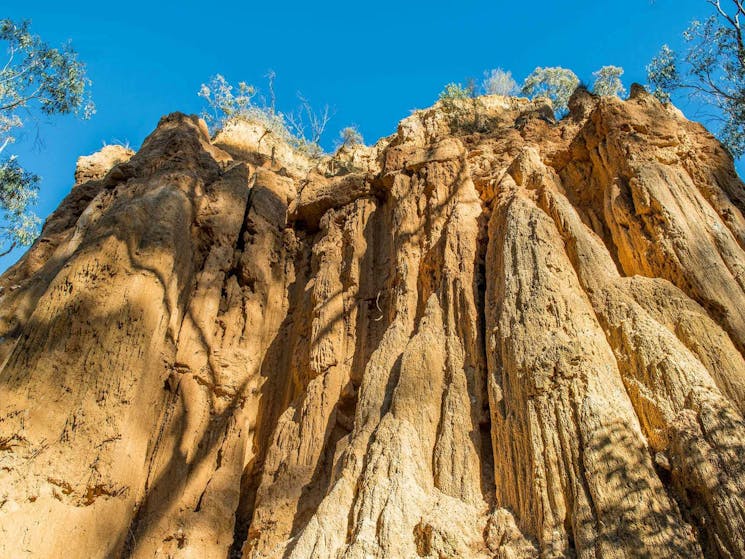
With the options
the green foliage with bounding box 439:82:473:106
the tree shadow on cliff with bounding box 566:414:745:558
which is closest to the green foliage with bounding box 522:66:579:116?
the green foliage with bounding box 439:82:473:106

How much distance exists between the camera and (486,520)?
6.96m

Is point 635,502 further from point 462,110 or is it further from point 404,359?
point 462,110

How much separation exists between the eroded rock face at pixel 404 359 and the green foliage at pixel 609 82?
9.16 metres

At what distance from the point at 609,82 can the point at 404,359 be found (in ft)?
66.6

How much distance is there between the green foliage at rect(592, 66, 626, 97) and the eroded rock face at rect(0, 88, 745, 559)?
30.0 ft

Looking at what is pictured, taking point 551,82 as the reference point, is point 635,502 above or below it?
below

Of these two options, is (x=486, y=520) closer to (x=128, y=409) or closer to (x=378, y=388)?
(x=378, y=388)

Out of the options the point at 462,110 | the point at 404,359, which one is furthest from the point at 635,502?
the point at 462,110

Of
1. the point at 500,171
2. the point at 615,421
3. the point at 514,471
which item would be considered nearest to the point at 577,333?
the point at 615,421

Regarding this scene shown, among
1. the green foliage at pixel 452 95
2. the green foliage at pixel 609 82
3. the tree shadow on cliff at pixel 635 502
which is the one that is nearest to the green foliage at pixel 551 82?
the green foliage at pixel 609 82

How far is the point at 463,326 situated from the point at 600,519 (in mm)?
4056

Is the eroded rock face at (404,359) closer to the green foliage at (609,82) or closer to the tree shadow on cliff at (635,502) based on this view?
the tree shadow on cliff at (635,502)

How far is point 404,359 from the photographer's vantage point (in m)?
9.23

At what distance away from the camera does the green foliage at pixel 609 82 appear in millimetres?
22416
